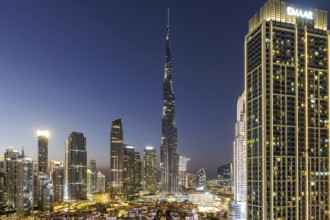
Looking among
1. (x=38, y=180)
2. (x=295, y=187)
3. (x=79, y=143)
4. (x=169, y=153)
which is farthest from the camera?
(x=169, y=153)

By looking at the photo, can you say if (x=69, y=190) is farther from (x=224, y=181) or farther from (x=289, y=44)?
(x=289, y=44)

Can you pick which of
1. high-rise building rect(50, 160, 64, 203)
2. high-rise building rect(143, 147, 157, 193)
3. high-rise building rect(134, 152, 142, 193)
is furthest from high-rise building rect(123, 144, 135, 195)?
high-rise building rect(50, 160, 64, 203)

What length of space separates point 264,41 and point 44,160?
113737mm

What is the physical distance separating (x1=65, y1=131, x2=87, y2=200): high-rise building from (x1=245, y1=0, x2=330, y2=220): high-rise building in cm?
11988

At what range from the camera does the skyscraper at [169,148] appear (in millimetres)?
168000

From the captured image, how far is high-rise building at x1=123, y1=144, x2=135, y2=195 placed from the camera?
578ft

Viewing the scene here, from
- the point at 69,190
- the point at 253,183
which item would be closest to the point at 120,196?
the point at 69,190

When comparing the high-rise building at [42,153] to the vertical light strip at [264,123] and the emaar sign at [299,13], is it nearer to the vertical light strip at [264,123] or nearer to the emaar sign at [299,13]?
Result: the vertical light strip at [264,123]

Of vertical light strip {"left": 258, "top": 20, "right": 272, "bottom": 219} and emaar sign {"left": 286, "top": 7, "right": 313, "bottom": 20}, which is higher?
emaar sign {"left": 286, "top": 7, "right": 313, "bottom": 20}

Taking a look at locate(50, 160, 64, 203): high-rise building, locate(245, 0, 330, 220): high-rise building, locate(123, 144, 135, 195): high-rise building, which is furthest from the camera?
locate(123, 144, 135, 195): high-rise building

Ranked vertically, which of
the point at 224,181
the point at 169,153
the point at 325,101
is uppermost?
the point at 325,101

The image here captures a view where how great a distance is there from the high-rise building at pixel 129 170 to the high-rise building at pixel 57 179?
136 ft

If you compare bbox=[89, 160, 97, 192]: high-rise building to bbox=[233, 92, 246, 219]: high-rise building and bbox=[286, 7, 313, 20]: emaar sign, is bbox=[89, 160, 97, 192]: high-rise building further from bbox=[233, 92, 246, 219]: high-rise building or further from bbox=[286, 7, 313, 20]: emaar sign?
bbox=[286, 7, 313, 20]: emaar sign

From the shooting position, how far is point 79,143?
540 ft
